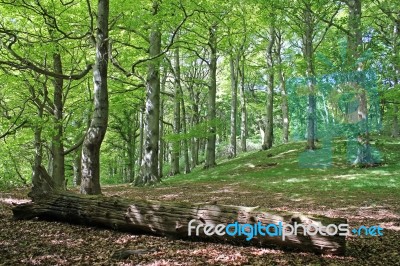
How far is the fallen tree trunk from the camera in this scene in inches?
198

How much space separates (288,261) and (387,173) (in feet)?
46.1

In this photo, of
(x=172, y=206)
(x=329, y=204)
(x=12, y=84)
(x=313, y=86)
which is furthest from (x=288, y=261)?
(x=313, y=86)

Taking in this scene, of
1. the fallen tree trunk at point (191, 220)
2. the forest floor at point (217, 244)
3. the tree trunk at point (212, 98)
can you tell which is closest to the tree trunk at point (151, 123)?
the forest floor at point (217, 244)

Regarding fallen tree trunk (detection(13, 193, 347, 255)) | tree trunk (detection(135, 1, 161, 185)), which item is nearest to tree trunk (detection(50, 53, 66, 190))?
tree trunk (detection(135, 1, 161, 185))

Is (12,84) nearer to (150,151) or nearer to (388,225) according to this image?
(150,151)

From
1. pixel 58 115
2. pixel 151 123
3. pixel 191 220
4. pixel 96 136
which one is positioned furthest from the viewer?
pixel 151 123

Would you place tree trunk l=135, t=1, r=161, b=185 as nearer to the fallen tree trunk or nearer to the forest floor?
the forest floor

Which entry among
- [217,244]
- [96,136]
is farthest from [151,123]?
[217,244]

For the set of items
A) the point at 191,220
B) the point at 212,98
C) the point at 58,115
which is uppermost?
the point at 212,98

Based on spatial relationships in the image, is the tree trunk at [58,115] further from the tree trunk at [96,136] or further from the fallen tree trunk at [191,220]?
the fallen tree trunk at [191,220]

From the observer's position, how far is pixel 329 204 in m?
10.1

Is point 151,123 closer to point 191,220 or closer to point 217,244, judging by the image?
point 191,220

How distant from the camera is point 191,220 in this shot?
19.3 feet

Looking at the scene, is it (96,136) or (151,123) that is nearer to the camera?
(96,136)
